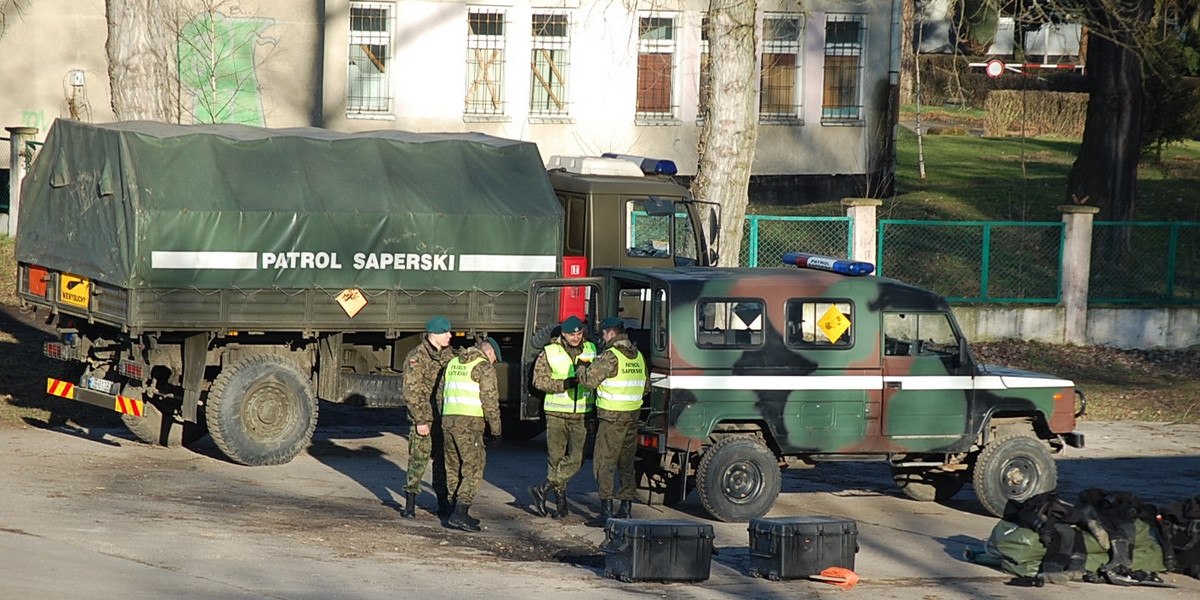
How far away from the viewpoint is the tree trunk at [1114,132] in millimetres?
Result: 25281

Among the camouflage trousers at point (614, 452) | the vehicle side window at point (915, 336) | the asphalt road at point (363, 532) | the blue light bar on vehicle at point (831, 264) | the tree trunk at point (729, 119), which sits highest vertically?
the tree trunk at point (729, 119)

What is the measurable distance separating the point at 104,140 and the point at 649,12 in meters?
16.6

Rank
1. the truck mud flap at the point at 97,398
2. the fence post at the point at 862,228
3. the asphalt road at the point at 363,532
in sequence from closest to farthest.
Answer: the asphalt road at the point at 363,532, the truck mud flap at the point at 97,398, the fence post at the point at 862,228

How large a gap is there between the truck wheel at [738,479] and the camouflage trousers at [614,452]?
0.59 meters

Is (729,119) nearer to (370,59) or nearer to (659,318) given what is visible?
(659,318)

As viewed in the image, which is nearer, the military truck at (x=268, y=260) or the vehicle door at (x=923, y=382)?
the vehicle door at (x=923, y=382)

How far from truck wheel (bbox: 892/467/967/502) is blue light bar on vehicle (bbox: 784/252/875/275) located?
203 centimetres

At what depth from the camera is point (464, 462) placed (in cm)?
1202

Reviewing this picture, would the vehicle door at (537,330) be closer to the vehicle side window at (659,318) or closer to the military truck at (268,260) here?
the military truck at (268,260)

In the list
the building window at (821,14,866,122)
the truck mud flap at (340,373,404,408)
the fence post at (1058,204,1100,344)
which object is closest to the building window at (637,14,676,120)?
the building window at (821,14,866,122)

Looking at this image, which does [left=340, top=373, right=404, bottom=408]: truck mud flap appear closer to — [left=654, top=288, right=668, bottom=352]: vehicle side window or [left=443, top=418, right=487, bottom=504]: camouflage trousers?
[left=443, top=418, right=487, bottom=504]: camouflage trousers

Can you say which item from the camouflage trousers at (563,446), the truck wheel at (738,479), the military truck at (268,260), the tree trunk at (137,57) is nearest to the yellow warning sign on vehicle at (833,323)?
the truck wheel at (738,479)

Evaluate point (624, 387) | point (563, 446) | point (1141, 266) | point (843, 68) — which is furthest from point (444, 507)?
point (843, 68)

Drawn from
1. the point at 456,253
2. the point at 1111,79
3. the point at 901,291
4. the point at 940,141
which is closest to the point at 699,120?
the point at 1111,79
